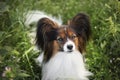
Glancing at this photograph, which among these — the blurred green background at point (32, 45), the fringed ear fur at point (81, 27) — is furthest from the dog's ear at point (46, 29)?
the blurred green background at point (32, 45)

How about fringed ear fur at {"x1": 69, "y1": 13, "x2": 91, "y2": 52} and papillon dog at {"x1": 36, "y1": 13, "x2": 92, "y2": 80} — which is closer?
papillon dog at {"x1": 36, "y1": 13, "x2": 92, "y2": 80}

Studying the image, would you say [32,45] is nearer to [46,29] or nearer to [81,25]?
[46,29]

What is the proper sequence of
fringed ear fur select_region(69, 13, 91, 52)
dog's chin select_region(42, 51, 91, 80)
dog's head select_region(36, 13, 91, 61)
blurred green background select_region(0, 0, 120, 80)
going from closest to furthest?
dog's head select_region(36, 13, 91, 61), dog's chin select_region(42, 51, 91, 80), fringed ear fur select_region(69, 13, 91, 52), blurred green background select_region(0, 0, 120, 80)

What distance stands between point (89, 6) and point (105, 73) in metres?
1.68

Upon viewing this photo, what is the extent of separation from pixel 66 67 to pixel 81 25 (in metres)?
0.55

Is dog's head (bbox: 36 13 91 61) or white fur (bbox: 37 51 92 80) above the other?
dog's head (bbox: 36 13 91 61)

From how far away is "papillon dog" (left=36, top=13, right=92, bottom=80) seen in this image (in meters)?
5.02

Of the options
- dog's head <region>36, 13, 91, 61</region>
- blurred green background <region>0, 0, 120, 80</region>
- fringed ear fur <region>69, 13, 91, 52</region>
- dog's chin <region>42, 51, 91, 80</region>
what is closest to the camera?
dog's head <region>36, 13, 91, 61</region>

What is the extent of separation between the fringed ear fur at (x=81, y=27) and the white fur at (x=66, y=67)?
16cm

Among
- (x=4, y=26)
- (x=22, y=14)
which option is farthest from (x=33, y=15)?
(x=4, y=26)

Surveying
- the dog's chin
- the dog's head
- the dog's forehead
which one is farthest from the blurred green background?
the dog's forehead

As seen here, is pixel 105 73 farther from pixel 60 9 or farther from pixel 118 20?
pixel 60 9

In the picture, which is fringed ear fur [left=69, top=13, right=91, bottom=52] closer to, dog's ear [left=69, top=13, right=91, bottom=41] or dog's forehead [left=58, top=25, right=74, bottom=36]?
dog's ear [left=69, top=13, right=91, bottom=41]

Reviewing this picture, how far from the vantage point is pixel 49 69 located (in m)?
5.23
